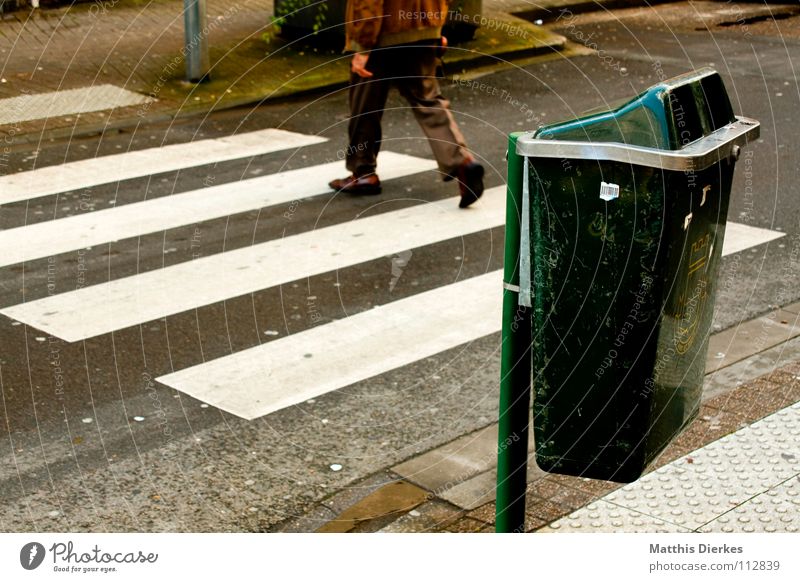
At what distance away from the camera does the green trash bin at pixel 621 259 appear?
3049 mm

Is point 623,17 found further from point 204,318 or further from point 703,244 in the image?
point 703,244

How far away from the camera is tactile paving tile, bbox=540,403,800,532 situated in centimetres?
398

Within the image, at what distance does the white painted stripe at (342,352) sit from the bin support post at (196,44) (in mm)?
5135

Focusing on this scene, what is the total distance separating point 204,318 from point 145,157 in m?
3.17

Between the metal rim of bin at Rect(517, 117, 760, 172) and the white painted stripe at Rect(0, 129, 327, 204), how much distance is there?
17.8ft

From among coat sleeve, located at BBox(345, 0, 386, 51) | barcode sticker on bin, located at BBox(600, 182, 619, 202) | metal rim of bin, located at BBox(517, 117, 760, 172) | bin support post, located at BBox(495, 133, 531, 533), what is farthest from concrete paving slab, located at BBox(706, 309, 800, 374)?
coat sleeve, located at BBox(345, 0, 386, 51)

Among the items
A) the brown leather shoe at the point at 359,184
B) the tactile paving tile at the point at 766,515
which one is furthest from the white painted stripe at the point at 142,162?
the tactile paving tile at the point at 766,515

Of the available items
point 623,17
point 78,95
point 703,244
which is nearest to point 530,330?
point 703,244

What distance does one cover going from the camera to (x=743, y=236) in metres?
7.40

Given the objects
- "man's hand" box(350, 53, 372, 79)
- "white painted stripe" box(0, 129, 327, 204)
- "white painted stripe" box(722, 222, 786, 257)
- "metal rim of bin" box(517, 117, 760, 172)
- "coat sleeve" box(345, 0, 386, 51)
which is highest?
"metal rim of bin" box(517, 117, 760, 172)

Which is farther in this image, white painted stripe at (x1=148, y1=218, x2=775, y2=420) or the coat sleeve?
the coat sleeve

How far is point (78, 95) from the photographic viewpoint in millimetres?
10445

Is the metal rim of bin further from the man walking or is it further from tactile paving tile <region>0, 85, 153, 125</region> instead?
tactile paving tile <region>0, 85, 153, 125</region>
